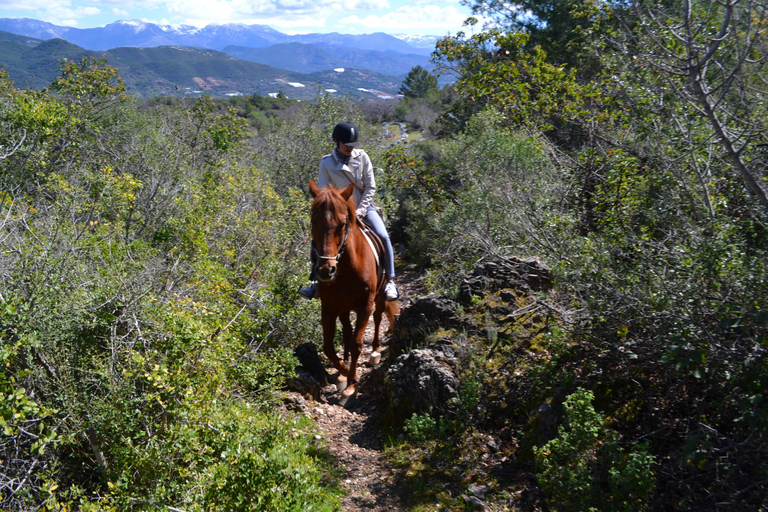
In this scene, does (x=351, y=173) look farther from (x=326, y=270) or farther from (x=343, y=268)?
(x=326, y=270)

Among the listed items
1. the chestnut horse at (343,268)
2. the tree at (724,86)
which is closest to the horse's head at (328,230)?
the chestnut horse at (343,268)

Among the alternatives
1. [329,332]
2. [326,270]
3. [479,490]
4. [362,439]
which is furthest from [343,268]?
[479,490]

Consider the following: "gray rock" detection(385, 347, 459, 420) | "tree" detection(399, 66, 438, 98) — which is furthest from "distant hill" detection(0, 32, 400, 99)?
"gray rock" detection(385, 347, 459, 420)

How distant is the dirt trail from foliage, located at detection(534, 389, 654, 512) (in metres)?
1.51

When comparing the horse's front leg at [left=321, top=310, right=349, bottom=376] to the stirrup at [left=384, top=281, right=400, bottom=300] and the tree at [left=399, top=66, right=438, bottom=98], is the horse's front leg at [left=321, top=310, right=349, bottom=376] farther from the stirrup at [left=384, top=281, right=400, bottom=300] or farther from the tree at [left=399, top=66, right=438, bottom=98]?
the tree at [left=399, top=66, right=438, bottom=98]

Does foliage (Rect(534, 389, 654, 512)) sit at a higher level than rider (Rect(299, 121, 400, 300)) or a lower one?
lower

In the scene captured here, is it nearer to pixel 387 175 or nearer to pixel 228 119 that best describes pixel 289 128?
pixel 228 119

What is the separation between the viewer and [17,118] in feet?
26.2

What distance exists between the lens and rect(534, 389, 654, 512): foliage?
3.27 metres

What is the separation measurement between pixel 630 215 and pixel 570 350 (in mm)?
1611

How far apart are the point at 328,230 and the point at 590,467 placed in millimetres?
3409

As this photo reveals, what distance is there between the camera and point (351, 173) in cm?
671

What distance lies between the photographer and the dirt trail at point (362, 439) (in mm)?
4578

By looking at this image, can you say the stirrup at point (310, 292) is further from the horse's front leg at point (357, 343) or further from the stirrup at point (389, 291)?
the stirrup at point (389, 291)
